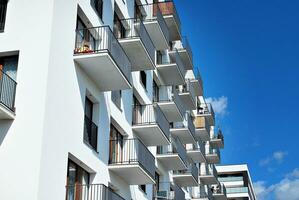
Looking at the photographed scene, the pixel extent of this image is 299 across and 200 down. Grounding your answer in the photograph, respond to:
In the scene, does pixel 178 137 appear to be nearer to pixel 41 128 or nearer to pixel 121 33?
pixel 121 33

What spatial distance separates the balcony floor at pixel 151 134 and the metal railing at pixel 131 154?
187 cm

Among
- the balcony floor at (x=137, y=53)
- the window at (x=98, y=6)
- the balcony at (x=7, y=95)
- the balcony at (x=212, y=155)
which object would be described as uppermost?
the balcony at (x=212, y=155)

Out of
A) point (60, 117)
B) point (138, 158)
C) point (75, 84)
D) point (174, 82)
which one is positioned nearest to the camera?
point (60, 117)

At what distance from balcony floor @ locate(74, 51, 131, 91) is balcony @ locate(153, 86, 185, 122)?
12.0 meters

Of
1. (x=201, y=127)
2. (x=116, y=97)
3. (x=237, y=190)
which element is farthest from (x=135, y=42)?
(x=237, y=190)

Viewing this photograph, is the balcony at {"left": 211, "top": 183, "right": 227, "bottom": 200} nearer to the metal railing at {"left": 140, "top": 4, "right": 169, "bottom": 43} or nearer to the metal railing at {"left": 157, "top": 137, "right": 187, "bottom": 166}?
the metal railing at {"left": 157, "top": 137, "right": 187, "bottom": 166}

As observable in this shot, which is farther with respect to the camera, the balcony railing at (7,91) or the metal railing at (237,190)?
the metal railing at (237,190)

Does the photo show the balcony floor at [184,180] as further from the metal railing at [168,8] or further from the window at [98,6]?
the window at [98,6]

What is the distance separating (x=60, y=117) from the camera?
19.9 m

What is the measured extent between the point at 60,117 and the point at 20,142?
75.5 inches

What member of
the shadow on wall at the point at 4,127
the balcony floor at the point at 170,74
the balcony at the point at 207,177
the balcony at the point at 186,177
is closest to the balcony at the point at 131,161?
the shadow on wall at the point at 4,127

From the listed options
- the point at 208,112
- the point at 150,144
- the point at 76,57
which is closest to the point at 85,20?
the point at 76,57

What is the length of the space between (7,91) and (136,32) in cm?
1162

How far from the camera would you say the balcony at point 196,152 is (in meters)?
46.9
